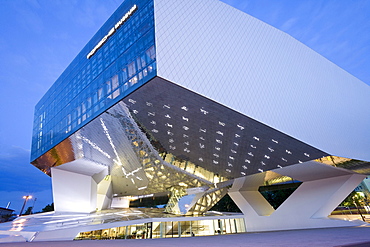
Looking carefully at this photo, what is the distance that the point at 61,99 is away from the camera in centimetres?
2555

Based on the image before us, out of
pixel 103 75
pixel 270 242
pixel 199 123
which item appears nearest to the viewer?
pixel 270 242

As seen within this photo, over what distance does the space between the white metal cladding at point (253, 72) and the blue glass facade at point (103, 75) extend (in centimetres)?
145

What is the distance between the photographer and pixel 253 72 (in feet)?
47.5

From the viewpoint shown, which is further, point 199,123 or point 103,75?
point 103,75

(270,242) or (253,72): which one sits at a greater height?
(253,72)

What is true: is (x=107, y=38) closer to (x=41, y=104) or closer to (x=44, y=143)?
(x=44, y=143)

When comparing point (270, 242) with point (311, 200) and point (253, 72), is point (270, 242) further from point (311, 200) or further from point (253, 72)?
point (311, 200)

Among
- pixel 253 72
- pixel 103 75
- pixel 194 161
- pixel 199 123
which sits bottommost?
pixel 194 161

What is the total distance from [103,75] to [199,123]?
31.0 feet

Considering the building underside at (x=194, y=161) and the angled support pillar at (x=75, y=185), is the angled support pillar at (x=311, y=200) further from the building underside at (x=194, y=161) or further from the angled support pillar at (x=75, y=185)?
the angled support pillar at (x=75, y=185)

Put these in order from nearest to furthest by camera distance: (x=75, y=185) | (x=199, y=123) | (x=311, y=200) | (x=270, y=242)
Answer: (x=270, y=242) → (x=199, y=123) → (x=311, y=200) → (x=75, y=185)

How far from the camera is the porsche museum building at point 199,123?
12797mm

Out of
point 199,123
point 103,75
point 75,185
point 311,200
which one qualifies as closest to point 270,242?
point 199,123

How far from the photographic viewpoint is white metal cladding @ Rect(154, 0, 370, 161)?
1227 centimetres
